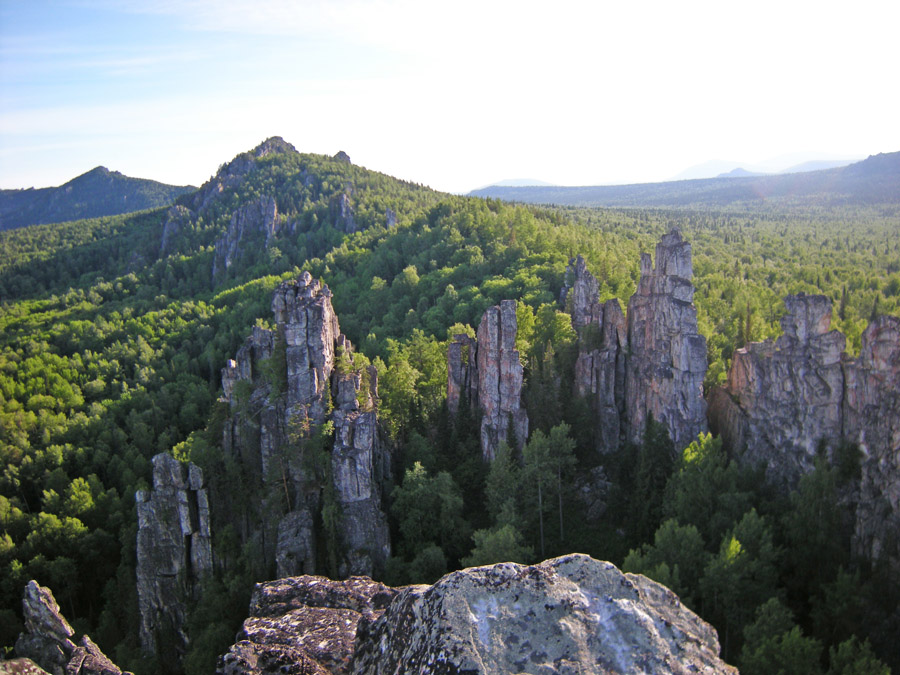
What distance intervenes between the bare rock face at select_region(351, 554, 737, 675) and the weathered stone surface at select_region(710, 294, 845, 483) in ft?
85.0

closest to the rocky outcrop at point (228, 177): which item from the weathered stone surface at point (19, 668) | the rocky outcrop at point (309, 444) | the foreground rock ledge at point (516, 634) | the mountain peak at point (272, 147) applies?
the mountain peak at point (272, 147)

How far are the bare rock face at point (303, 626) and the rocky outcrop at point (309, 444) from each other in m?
21.6

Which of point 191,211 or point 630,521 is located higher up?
point 191,211

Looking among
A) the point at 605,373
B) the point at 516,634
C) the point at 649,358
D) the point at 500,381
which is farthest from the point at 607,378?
the point at 516,634

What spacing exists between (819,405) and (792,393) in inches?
68.2

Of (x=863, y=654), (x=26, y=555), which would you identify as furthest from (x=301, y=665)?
(x=26, y=555)

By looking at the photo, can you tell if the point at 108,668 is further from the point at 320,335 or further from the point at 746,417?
the point at 746,417

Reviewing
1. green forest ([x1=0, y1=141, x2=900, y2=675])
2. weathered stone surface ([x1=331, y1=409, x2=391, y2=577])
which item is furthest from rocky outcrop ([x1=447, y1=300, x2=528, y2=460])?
weathered stone surface ([x1=331, y1=409, x2=391, y2=577])

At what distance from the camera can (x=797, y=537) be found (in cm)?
2919

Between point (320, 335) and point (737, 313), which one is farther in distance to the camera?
point (737, 313)

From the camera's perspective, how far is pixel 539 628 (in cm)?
996

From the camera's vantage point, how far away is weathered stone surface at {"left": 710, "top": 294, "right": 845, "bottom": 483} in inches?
1258

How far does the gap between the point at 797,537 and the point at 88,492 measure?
55255 millimetres

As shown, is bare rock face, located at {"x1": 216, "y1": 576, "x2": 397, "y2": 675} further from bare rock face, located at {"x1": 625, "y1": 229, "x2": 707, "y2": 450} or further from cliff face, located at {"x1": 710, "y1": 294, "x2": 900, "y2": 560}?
bare rock face, located at {"x1": 625, "y1": 229, "x2": 707, "y2": 450}
